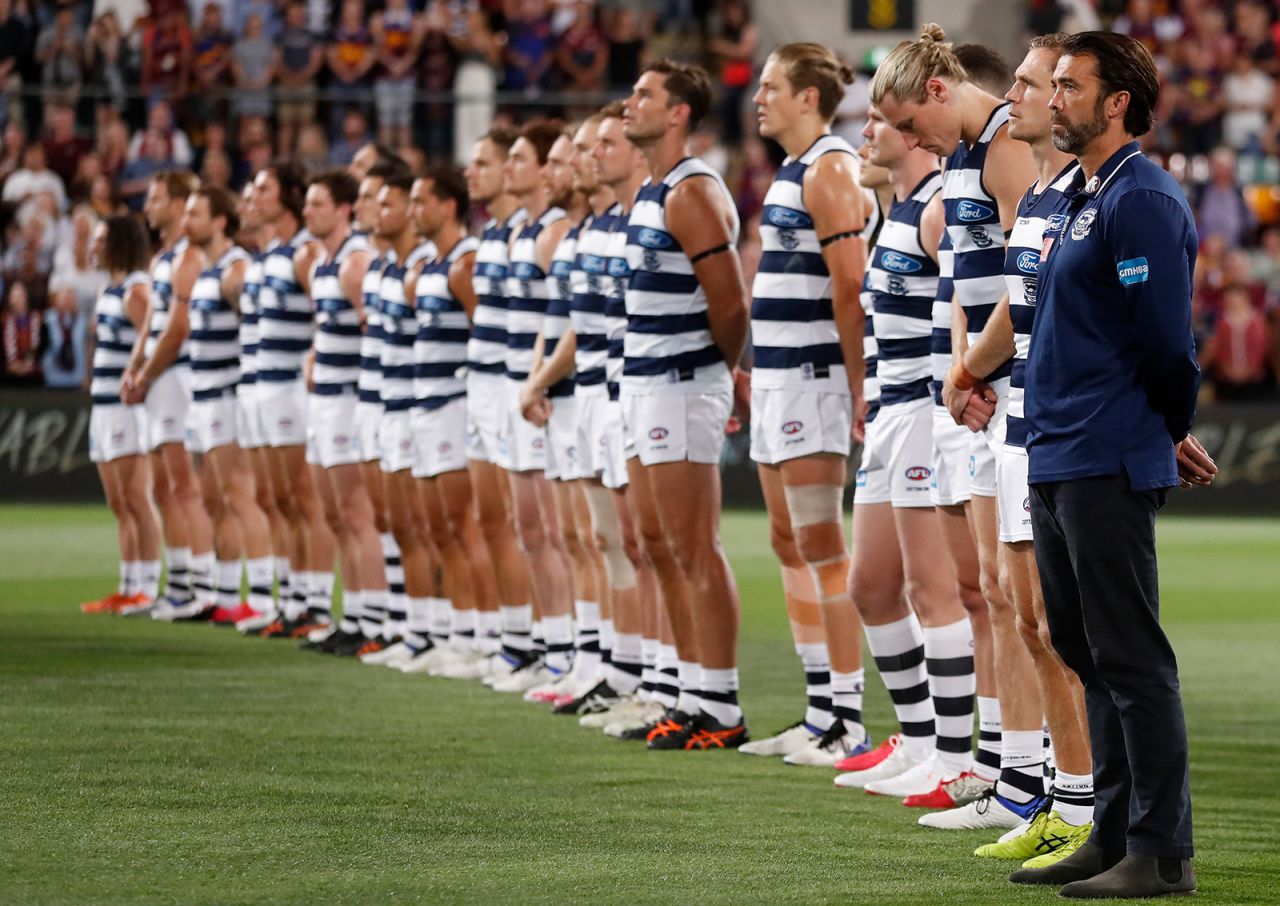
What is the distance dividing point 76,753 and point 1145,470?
450 cm

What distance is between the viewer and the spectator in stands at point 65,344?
20797 mm

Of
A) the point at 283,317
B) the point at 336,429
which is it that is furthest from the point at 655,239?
the point at 283,317

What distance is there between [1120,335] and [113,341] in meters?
10.2

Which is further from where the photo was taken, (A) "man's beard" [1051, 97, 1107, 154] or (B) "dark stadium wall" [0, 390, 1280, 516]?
(B) "dark stadium wall" [0, 390, 1280, 516]

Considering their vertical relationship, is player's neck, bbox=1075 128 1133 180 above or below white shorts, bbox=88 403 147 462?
above

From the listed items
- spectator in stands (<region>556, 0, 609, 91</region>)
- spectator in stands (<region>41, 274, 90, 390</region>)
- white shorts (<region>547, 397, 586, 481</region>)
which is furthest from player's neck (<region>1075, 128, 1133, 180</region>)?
spectator in stands (<region>556, 0, 609, 91</region>)

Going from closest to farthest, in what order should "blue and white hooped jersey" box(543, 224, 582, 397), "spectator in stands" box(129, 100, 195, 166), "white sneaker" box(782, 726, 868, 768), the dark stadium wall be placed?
"white sneaker" box(782, 726, 868, 768)
"blue and white hooped jersey" box(543, 224, 582, 397)
the dark stadium wall
"spectator in stands" box(129, 100, 195, 166)

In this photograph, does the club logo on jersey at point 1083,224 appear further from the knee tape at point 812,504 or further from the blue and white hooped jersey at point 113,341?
the blue and white hooped jersey at point 113,341

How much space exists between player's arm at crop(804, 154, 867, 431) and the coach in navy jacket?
7.86 feet

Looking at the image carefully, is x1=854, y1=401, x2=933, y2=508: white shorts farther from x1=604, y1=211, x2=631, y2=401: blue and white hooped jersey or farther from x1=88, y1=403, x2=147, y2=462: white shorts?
x1=88, y1=403, x2=147, y2=462: white shorts

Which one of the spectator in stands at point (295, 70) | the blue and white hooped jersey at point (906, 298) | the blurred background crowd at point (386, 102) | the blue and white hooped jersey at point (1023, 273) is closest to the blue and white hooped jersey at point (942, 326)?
the blue and white hooped jersey at point (906, 298)

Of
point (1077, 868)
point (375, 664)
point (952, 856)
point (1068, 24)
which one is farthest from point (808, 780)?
point (1068, 24)

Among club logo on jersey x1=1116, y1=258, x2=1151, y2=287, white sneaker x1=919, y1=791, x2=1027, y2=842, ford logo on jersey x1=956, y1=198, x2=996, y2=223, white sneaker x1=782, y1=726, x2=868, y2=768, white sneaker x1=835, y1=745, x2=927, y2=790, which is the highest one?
ford logo on jersey x1=956, y1=198, x2=996, y2=223

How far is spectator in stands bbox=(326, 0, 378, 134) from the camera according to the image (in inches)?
933
